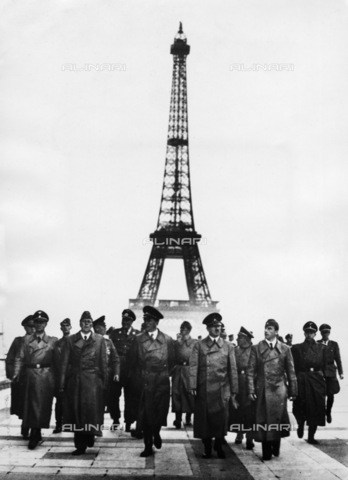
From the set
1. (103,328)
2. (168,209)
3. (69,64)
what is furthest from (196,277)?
(103,328)

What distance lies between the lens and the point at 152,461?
6.82 meters

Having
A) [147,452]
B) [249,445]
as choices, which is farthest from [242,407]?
[147,452]

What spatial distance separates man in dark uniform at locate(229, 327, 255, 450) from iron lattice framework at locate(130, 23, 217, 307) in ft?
107

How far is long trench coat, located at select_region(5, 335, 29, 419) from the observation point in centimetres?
820

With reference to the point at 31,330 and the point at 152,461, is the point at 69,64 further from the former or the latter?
the point at 152,461

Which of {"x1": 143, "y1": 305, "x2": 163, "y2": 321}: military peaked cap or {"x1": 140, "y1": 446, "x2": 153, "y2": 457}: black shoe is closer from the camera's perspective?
{"x1": 140, "y1": 446, "x2": 153, "y2": 457}: black shoe

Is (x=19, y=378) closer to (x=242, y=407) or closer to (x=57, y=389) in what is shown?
(x=57, y=389)

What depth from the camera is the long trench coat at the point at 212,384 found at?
7.13 meters

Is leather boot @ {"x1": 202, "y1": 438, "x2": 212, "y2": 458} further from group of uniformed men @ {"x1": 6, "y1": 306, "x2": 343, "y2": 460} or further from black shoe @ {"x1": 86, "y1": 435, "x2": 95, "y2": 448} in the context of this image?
black shoe @ {"x1": 86, "y1": 435, "x2": 95, "y2": 448}

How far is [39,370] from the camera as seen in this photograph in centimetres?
801

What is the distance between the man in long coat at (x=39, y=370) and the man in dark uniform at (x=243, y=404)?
2785mm

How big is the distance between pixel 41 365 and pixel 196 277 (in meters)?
35.3

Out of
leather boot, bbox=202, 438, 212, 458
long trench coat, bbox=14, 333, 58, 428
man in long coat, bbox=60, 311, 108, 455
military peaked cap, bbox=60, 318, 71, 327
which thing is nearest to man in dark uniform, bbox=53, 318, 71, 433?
military peaked cap, bbox=60, 318, 71, 327

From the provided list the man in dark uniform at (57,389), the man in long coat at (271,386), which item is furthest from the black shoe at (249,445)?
the man in dark uniform at (57,389)
